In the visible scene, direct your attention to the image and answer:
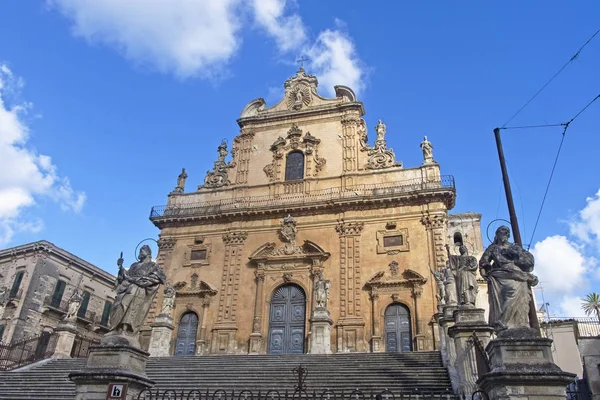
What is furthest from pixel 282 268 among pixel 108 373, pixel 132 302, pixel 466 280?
pixel 108 373

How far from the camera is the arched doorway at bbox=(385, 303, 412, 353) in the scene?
814 inches

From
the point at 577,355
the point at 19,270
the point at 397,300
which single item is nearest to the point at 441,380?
the point at 397,300

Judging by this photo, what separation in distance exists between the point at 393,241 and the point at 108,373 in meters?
16.4

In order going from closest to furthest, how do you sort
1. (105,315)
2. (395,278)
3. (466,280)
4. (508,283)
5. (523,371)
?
(523,371) < (508,283) < (466,280) < (395,278) < (105,315)

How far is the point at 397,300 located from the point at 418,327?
1464mm

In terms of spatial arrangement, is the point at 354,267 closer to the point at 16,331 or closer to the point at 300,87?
the point at 300,87

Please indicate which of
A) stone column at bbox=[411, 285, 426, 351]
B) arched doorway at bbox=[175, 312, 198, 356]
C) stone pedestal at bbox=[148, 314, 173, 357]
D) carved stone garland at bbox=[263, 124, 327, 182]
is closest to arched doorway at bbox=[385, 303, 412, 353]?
stone column at bbox=[411, 285, 426, 351]

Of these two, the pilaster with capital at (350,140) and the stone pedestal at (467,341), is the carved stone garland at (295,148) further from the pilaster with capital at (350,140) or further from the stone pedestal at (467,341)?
the stone pedestal at (467,341)

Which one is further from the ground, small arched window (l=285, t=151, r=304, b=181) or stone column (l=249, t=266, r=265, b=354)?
small arched window (l=285, t=151, r=304, b=181)

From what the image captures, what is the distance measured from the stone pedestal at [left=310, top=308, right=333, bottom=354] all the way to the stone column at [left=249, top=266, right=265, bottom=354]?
356 cm

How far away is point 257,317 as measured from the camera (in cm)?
2248

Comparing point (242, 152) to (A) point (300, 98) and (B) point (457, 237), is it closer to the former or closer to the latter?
(A) point (300, 98)

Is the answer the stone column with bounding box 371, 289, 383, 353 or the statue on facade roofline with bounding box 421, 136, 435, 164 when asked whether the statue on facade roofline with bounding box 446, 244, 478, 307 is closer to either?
the stone column with bounding box 371, 289, 383, 353

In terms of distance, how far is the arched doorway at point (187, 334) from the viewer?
23.1 metres
